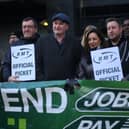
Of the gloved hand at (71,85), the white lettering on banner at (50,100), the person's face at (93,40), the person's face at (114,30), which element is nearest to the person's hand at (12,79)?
the white lettering on banner at (50,100)

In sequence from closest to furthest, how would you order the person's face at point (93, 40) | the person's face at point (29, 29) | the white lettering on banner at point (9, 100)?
the white lettering on banner at point (9, 100) < the person's face at point (93, 40) < the person's face at point (29, 29)

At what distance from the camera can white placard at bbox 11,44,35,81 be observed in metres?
7.27

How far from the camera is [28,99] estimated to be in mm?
6684

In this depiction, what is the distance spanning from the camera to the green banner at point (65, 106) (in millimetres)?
6398

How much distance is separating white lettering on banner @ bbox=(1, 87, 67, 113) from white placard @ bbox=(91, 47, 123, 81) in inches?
23.7

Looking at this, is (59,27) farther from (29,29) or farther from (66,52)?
(29,29)

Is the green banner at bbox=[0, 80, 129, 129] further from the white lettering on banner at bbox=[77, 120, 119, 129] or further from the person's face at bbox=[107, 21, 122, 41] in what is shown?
the person's face at bbox=[107, 21, 122, 41]

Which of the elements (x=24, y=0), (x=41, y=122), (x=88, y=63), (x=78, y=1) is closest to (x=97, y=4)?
(x=78, y=1)

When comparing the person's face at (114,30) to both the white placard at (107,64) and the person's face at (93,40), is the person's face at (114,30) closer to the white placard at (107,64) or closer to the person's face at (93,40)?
the person's face at (93,40)

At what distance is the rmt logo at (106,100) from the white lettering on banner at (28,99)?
26 cm

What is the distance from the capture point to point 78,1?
13.9m

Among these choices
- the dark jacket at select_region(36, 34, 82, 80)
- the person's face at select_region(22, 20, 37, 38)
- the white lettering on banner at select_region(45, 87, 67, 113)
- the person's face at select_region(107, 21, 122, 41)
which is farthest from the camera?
the person's face at select_region(22, 20, 37, 38)

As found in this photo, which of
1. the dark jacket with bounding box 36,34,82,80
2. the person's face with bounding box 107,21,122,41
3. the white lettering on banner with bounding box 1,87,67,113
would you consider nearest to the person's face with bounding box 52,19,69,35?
the dark jacket with bounding box 36,34,82,80

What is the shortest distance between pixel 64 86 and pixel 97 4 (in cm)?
761
